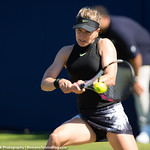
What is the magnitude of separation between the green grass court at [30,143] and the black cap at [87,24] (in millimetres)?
1967

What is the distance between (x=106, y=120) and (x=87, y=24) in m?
0.83

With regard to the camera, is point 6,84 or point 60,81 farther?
point 6,84

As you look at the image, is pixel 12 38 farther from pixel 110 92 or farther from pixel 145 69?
pixel 110 92

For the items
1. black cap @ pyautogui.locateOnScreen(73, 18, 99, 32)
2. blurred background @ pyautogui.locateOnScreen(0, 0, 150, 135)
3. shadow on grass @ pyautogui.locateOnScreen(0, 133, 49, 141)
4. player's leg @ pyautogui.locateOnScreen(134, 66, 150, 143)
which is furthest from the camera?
blurred background @ pyautogui.locateOnScreen(0, 0, 150, 135)

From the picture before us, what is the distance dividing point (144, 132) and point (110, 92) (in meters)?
2.36

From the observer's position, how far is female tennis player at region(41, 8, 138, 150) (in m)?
3.70

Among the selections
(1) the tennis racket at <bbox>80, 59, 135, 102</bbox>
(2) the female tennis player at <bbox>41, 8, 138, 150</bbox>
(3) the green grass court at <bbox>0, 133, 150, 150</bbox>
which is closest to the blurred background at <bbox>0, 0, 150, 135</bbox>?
(3) the green grass court at <bbox>0, 133, 150, 150</bbox>

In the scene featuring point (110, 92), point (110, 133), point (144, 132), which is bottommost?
point (144, 132)

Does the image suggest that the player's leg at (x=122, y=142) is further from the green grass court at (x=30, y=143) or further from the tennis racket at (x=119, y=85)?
the green grass court at (x=30, y=143)

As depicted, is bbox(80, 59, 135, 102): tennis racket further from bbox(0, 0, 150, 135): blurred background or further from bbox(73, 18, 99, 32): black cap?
bbox(0, 0, 150, 135): blurred background

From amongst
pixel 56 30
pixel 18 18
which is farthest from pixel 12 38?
pixel 56 30

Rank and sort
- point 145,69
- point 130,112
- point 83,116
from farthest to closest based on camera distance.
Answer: point 130,112
point 145,69
point 83,116

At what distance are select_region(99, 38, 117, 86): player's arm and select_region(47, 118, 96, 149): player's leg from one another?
16.5 inches

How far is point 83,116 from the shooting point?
3834mm
